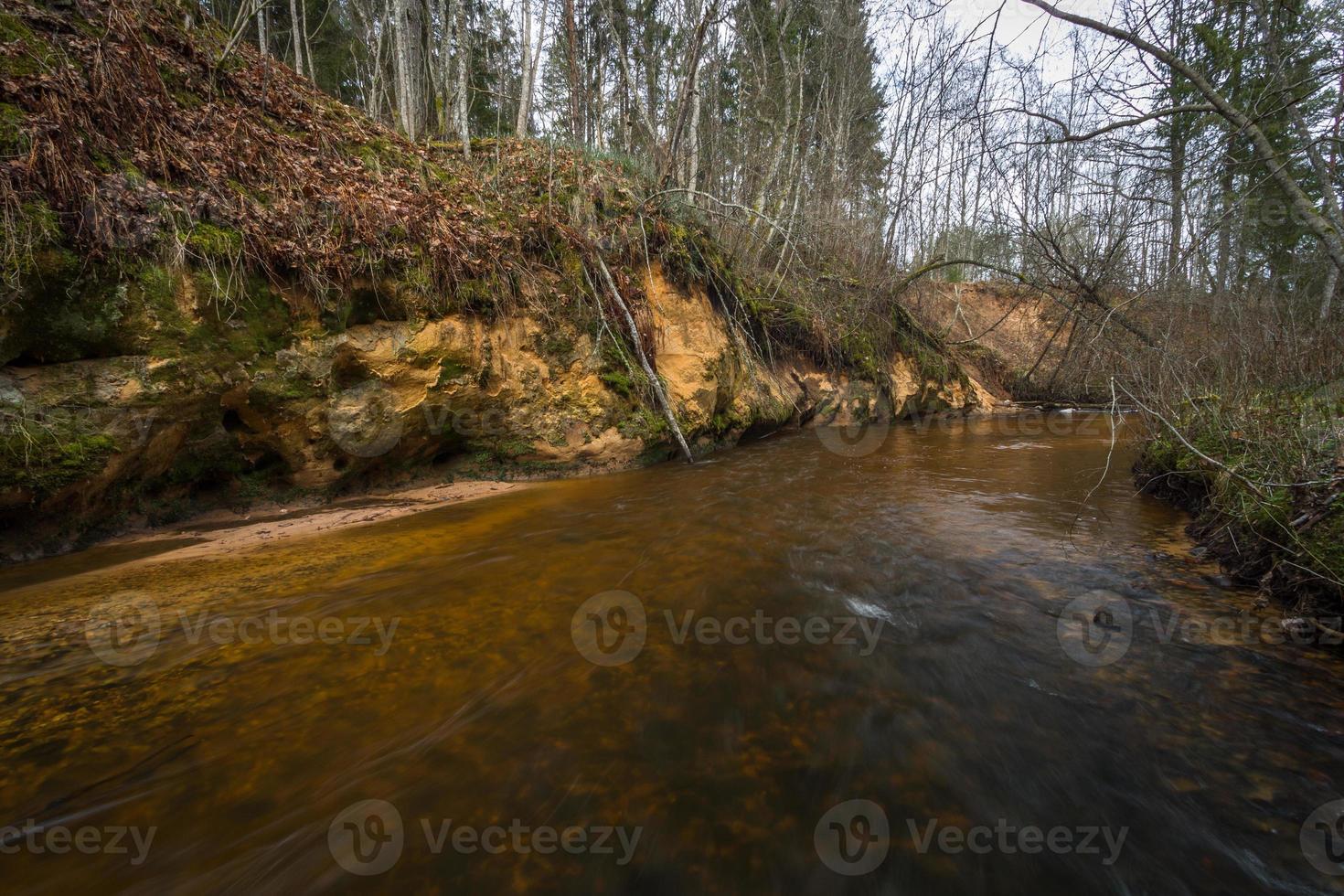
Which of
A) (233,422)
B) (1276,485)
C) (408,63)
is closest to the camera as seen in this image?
(1276,485)

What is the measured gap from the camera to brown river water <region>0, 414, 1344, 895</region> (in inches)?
51.3

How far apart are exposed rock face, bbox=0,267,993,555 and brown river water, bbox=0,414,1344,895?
974 millimetres

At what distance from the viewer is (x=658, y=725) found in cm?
177

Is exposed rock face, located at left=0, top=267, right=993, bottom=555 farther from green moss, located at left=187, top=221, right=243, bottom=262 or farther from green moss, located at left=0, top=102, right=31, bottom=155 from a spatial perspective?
green moss, located at left=0, top=102, right=31, bottom=155

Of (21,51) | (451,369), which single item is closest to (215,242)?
(21,51)

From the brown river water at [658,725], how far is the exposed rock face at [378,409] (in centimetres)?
97

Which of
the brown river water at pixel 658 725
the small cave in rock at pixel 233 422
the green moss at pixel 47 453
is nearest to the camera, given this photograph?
the brown river water at pixel 658 725

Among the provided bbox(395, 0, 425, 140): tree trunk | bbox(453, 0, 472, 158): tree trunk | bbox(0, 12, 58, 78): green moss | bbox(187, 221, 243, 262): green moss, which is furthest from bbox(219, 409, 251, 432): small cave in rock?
bbox(395, 0, 425, 140): tree trunk

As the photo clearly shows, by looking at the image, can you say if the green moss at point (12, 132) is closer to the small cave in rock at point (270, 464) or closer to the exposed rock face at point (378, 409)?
the exposed rock face at point (378, 409)

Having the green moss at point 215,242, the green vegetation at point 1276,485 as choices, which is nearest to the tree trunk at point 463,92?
the green moss at point 215,242

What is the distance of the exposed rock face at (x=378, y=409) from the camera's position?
3408mm

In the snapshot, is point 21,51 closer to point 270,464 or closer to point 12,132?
point 12,132

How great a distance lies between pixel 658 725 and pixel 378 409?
169 inches

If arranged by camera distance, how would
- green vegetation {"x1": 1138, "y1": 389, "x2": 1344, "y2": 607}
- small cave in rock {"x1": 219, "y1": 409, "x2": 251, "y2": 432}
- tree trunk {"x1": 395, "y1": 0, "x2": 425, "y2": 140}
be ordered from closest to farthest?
green vegetation {"x1": 1138, "y1": 389, "x2": 1344, "y2": 607}, small cave in rock {"x1": 219, "y1": 409, "x2": 251, "y2": 432}, tree trunk {"x1": 395, "y1": 0, "x2": 425, "y2": 140}
